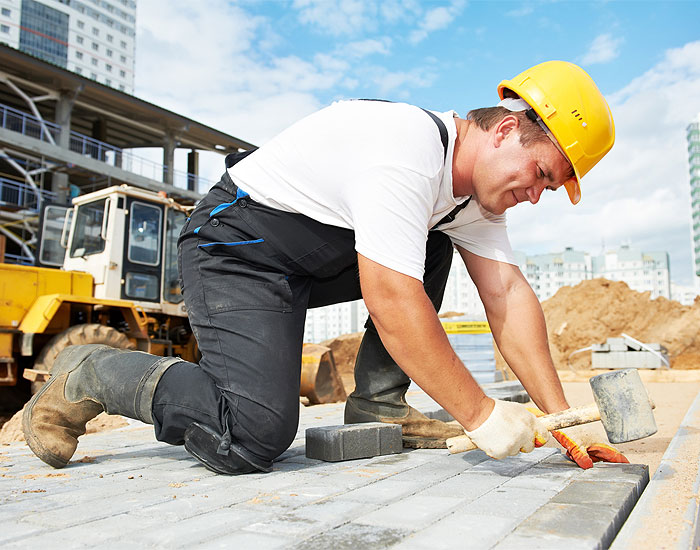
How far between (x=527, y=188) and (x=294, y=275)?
94 centimetres

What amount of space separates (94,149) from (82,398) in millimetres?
24068

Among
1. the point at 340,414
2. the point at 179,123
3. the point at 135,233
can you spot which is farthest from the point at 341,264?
the point at 179,123

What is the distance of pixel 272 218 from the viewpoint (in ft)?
7.38

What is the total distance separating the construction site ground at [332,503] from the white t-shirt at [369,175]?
2.25ft

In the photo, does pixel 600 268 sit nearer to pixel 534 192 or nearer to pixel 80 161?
pixel 80 161

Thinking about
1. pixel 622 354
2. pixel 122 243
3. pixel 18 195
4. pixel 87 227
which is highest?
pixel 18 195

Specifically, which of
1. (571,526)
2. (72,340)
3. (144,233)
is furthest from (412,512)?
(144,233)

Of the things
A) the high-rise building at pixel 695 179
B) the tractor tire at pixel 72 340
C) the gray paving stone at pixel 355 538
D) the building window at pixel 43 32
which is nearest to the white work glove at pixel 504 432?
the gray paving stone at pixel 355 538

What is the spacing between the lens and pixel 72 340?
6117 mm

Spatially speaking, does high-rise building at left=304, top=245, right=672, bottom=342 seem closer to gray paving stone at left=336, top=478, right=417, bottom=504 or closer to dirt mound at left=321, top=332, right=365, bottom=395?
dirt mound at left=321, top=332, right=365, bottom=395

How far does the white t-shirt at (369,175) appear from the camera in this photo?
181 cm

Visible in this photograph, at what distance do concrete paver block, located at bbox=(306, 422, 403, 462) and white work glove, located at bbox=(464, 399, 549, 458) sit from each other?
61cm

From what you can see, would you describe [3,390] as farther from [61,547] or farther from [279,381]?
[61,547]

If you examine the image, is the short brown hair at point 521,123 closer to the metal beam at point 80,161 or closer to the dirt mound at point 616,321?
the dirt mound at point 616,321
